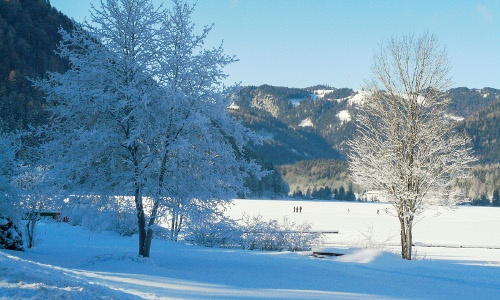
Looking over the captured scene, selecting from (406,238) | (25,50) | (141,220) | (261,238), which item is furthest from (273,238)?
(25,50)

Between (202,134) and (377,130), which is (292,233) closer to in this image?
(377,130)

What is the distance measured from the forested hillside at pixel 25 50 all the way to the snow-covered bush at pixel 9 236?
85058 mm

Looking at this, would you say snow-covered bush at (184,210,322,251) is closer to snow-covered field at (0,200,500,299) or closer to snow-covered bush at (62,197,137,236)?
snow-covered field at (0,200,500,299)

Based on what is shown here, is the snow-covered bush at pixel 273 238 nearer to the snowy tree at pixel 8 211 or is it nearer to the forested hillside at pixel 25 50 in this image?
the snowy tree at pixel 8 211

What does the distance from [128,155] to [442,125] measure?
1311 centimetres

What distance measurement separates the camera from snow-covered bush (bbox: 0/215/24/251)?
49.7 ft

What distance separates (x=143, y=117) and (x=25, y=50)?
4940 inches

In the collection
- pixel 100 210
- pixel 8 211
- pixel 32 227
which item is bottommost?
pixel 32 227

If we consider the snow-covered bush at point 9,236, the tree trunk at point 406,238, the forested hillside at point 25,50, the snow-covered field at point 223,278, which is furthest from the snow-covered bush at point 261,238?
the forested hillside at point 25,50

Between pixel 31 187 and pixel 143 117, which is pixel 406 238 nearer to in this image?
pixel 143 117

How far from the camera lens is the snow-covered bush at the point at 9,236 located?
15.2 m

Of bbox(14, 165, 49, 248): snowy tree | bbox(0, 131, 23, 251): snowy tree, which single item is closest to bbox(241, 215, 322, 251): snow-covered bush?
bbox(14, 165, 49, 248): snowy tree

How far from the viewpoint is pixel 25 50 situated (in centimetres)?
12312

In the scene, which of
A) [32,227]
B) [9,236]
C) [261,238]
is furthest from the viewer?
[261,238]
